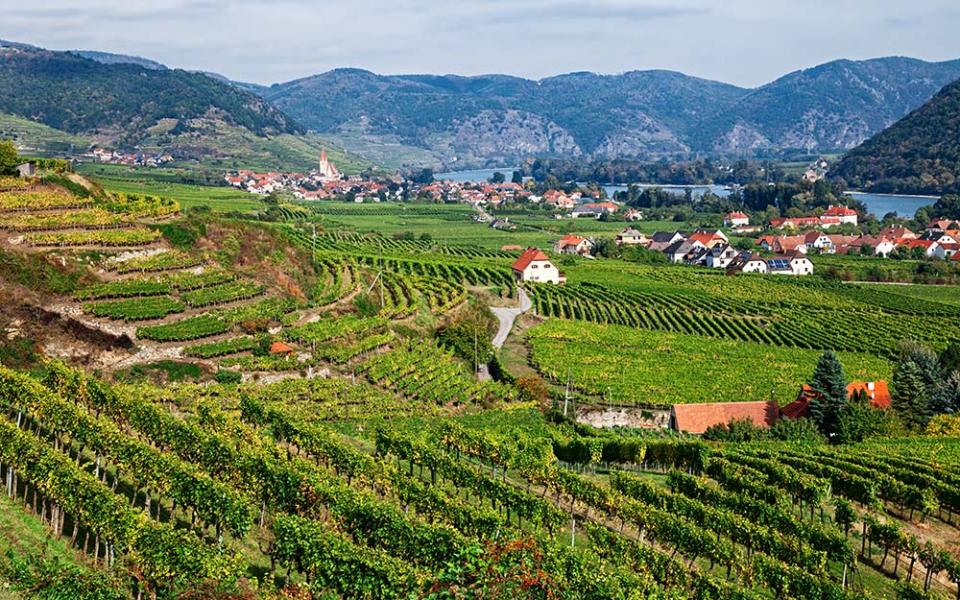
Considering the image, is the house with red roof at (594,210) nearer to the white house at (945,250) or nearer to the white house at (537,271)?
the white house at (945,250)

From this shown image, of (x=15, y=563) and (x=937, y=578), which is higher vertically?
(x=15, y=563)

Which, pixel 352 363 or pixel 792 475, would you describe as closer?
pixel 792 475

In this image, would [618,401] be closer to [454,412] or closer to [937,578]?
[454,412]

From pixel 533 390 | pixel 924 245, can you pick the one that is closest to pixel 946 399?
pixel 533 390

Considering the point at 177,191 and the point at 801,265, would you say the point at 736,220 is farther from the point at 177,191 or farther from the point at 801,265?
the point at 177,191

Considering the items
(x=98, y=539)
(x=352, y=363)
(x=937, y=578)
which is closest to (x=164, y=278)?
(x=352, y=363)

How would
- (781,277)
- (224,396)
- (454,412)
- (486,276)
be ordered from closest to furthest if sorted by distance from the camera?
(224,396)
(454,412)
(486,276)
(781,277)

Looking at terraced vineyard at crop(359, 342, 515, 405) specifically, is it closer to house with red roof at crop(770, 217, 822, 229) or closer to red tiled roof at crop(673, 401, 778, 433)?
red tiled roof at crop(673, 401, 778, 433)
